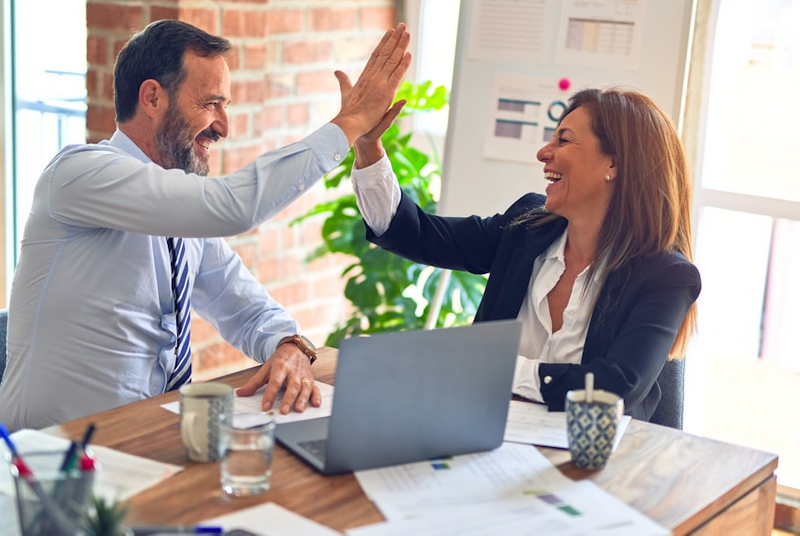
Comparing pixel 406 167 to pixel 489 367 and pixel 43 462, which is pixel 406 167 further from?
pixel 43 462

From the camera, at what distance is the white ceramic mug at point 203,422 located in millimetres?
Answer: 1417

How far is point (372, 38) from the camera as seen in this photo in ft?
12.1

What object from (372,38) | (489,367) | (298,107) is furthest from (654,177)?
(372,38)

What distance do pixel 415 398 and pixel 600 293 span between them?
70 centimetres

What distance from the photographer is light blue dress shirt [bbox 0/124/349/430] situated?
177cm

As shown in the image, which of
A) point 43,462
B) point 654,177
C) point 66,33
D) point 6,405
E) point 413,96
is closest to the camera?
point 43,462

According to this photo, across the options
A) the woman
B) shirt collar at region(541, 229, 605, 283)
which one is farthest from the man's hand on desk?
shirt collar at region(541, 229, 605, 283)

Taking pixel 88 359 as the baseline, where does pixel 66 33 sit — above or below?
above

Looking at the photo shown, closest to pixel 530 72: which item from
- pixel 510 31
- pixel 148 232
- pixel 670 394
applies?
pixel 510 31

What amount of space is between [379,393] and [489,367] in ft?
0.60

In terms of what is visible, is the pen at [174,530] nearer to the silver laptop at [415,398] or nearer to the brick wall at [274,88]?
the silver laptop at [415,398]

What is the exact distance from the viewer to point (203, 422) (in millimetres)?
1421

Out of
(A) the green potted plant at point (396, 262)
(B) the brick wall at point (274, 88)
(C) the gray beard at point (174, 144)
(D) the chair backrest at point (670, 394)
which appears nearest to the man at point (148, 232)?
(C) the gray beard at point (174, 144)

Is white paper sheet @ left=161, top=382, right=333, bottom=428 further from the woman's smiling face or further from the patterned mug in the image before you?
the woman's smiling face
